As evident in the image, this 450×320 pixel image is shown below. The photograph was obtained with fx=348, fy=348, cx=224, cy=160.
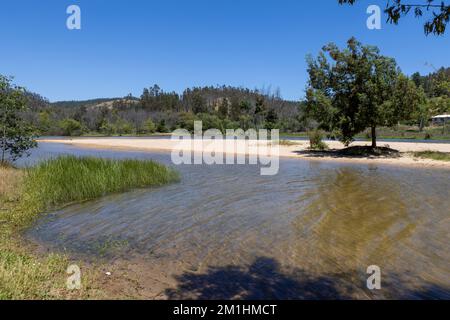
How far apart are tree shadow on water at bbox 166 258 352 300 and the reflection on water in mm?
17

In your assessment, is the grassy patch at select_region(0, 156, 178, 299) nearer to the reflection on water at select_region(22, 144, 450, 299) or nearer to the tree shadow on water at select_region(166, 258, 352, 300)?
the reflection on water at select_region(22, 144, 450, 299)

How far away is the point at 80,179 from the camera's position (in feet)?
45.1

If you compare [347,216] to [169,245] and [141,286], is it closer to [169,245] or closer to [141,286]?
[169,245]

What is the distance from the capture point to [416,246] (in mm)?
7938

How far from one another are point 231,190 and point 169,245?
755 cm

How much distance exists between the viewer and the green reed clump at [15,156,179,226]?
1236cm

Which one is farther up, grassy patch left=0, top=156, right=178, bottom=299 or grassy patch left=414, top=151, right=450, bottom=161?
grassy patch left=414, top=151, right=450, bottom=161

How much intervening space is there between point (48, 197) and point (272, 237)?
27.3 feet

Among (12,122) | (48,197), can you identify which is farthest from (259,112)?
(48,197)

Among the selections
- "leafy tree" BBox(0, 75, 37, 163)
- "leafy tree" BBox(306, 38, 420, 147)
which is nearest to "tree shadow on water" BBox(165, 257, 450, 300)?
"leafy tree" BBox(0, 75, 37, 163)

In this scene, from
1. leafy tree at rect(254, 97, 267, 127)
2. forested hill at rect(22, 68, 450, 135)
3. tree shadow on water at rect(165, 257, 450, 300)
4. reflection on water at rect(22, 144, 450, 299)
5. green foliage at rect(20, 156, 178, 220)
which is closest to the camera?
tree shadow on water at rect(165, 257, 450, 300)

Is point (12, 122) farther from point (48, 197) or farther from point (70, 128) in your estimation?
point (70, 128)

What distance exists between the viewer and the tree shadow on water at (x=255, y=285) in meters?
5.55

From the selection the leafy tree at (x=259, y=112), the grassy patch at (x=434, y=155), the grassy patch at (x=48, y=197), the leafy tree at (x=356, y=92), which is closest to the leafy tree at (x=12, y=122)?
the grassy patch at (x=48, y=197)
